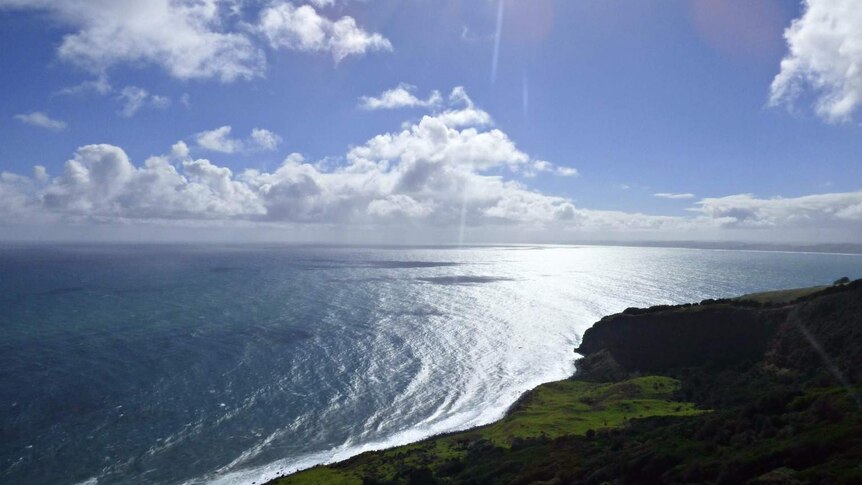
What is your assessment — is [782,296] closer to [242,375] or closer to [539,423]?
[539,423]

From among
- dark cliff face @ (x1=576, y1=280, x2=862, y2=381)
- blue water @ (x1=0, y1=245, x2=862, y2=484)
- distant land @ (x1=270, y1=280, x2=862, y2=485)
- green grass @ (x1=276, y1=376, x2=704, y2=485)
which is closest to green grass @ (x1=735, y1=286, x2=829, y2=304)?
distant land @ (x1=270, y1=280, x2=862, y2=485)

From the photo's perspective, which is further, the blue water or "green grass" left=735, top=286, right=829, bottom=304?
"green grass" left=735, top=286, right=829, bottom=304

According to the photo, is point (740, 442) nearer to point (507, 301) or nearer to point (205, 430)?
point (205, 430)

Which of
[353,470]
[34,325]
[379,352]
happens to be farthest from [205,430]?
[34,325]

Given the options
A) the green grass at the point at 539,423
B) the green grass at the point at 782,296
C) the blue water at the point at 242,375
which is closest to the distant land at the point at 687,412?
the green grass at the point at 539,423

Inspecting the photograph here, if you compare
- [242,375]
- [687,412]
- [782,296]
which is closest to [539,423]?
[687,412]

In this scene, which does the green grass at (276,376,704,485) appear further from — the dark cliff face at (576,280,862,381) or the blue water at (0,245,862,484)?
the dark cliff face at (576,280,862,381)
